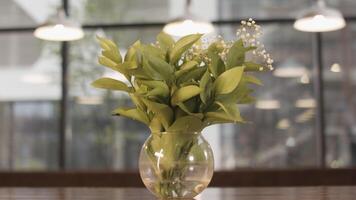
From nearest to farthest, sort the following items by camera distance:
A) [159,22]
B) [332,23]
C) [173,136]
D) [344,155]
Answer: [173,136], [332,23], [344,155], [159,22]

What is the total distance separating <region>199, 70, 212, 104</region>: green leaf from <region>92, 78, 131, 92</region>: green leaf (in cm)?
22

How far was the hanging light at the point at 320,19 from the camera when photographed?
4.26 metres

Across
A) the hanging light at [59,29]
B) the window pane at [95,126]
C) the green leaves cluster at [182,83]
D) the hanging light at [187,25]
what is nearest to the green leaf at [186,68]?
the green leaves cluster at [182,83]

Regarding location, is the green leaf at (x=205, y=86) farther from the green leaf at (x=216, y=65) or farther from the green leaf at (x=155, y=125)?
the green leaf at (x=155, y=125)

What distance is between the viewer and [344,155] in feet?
19.8

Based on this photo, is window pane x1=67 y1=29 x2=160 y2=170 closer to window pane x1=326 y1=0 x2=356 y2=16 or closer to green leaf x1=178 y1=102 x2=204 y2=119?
window pane x1=326 y1=0 x2=356 y2=16

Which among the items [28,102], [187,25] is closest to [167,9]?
[28,102]

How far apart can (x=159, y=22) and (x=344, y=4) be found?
2.03 meters

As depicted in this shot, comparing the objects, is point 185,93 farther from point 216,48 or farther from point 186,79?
point 216,48

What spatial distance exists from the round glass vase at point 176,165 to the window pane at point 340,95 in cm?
467

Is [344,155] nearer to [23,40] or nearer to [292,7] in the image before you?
[292,7]

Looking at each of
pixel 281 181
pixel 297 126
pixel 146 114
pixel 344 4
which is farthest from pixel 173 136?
pixel 344 4

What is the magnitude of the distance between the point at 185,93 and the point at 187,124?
11 centimetres

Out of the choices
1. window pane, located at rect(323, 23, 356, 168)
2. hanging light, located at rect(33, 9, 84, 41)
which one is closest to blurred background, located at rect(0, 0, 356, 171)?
window pane, located at rect(323, 23, 356, 168)
